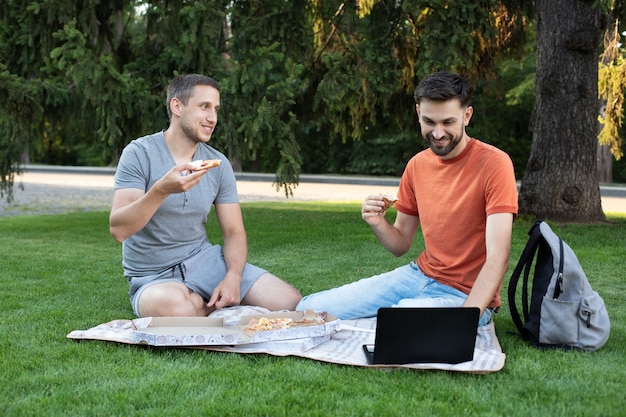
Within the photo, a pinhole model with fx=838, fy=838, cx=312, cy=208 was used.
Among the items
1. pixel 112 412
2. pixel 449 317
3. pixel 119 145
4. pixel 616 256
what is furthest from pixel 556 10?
pixel 112 412

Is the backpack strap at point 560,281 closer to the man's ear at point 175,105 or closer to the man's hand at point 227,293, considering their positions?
the man's hand at point 227,293

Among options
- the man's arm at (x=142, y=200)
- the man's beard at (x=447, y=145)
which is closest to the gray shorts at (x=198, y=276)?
the man's arm at (x=142, y=200)

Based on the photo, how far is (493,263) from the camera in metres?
3.76

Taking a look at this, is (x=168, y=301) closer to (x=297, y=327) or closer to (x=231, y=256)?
(x=231, y=256)

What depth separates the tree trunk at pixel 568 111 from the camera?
9.62 metres

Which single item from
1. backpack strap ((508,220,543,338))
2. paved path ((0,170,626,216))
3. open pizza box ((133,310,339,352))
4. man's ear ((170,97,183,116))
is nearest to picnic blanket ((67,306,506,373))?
open pizza box ((133,310,339,352))

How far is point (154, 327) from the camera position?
4.05 m

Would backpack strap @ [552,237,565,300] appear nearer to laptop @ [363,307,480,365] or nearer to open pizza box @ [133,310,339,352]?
laptop @ [363,307,480,365]

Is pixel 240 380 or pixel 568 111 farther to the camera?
pixel 568 111

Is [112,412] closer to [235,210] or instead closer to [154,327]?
[154,327]

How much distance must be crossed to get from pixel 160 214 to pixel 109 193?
47.1ft

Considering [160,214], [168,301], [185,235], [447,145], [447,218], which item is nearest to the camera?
[447,145]

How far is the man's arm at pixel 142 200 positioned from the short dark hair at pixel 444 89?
1.09m

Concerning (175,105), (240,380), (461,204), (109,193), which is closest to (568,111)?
(461,204)
